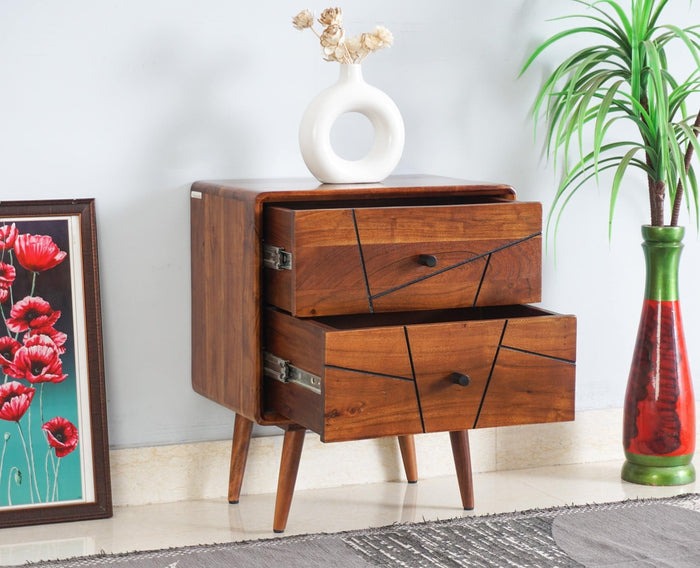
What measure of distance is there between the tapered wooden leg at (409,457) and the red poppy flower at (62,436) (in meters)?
0.72

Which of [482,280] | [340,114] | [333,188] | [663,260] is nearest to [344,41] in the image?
[340,114]

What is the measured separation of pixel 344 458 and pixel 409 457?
149 mm

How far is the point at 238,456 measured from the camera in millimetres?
2410

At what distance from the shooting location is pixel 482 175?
2.66 metres

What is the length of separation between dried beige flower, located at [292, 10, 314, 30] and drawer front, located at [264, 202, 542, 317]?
42cm

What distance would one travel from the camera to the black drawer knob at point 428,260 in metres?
2.05

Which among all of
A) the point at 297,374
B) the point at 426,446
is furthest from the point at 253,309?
the point at 426,446

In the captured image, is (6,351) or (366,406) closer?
(366,406)

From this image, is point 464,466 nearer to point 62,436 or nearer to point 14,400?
point 62,436

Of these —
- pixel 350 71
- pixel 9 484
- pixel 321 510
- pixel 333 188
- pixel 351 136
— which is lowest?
pixel 321 510

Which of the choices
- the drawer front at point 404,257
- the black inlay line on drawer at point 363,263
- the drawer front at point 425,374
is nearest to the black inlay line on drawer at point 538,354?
the drawer front at point 425,374

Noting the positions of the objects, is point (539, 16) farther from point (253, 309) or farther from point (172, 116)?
point (253, 309)

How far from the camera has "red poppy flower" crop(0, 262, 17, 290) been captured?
2.29 meters

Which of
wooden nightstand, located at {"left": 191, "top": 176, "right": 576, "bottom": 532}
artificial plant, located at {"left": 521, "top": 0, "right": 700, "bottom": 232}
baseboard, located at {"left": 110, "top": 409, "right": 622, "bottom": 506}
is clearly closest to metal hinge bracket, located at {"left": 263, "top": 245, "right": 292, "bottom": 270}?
A: wooden nightstand, located at {"left": 191, "top": 176, "right": 576, "bottom": 532}
